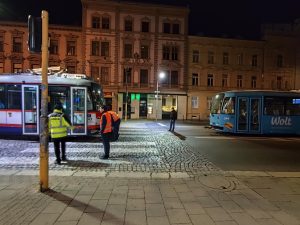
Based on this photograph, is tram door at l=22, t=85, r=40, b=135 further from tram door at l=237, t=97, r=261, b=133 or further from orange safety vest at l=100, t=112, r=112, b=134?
tram door at l=237, t=97, r=261, b=133

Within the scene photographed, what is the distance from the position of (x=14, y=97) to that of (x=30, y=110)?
1.14 m

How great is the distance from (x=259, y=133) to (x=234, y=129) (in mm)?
1650

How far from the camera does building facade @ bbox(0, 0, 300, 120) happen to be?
4028cm

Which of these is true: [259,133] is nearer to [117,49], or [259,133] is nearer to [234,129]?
[234,129]

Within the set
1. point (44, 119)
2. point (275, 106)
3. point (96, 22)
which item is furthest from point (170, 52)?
point (44, 119)

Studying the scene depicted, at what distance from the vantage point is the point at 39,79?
15211 millimetres

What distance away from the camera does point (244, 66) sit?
44688 millimetres

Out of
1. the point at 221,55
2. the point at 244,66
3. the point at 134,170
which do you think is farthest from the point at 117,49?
the point at 134,170

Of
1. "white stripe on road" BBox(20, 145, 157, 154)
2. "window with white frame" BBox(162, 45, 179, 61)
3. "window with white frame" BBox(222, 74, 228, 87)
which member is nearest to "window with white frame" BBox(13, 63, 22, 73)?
"window with white frame" BBox(162, 45, 179, 61)

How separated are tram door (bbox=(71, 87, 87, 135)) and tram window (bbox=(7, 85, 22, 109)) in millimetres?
2668

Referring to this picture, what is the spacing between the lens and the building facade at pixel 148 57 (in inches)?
1586

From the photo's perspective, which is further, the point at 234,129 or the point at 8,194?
the point at 234,129

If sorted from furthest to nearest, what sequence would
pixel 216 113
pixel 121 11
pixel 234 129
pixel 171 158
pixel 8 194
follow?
1. pixel 121 11
2. pixel 216 113
3. pixel 234 129
4. pixel 171 158
5. pixel 8 194

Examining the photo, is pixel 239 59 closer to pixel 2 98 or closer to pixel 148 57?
pixel 148 57
